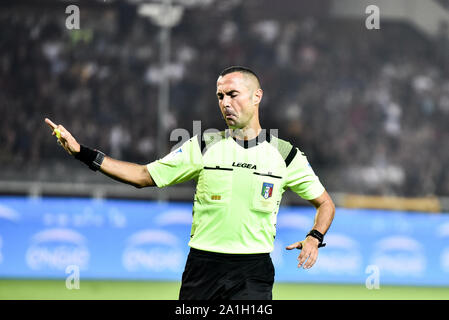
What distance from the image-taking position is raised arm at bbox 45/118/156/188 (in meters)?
4.46

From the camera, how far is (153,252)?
1038 cm

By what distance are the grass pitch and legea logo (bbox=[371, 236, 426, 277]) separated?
28 cm

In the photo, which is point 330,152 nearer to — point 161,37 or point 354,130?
point 354,130

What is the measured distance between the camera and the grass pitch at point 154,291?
31.2 feet

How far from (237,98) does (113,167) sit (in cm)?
89

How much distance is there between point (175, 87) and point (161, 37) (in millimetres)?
907

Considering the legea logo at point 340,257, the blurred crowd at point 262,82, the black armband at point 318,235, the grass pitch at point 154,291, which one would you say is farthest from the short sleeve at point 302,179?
the blurred crowd at point 262,82

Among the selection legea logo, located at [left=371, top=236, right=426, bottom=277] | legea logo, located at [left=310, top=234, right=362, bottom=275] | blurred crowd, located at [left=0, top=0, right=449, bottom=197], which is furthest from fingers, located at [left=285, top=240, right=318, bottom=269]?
blurred crowd, located at [left=0, top=0, right=449, bottom=197]

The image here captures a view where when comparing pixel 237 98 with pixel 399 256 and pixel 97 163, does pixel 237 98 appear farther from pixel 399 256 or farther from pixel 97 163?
pixel 399 256

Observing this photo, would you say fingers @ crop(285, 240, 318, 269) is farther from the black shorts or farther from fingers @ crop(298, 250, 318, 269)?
the black shorts

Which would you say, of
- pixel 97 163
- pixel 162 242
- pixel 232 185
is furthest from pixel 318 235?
pixel 162 242

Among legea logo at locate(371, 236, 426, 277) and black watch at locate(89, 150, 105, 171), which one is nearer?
black watch at locate(89, 150, 105, 171)

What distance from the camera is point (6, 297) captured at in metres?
9.09
